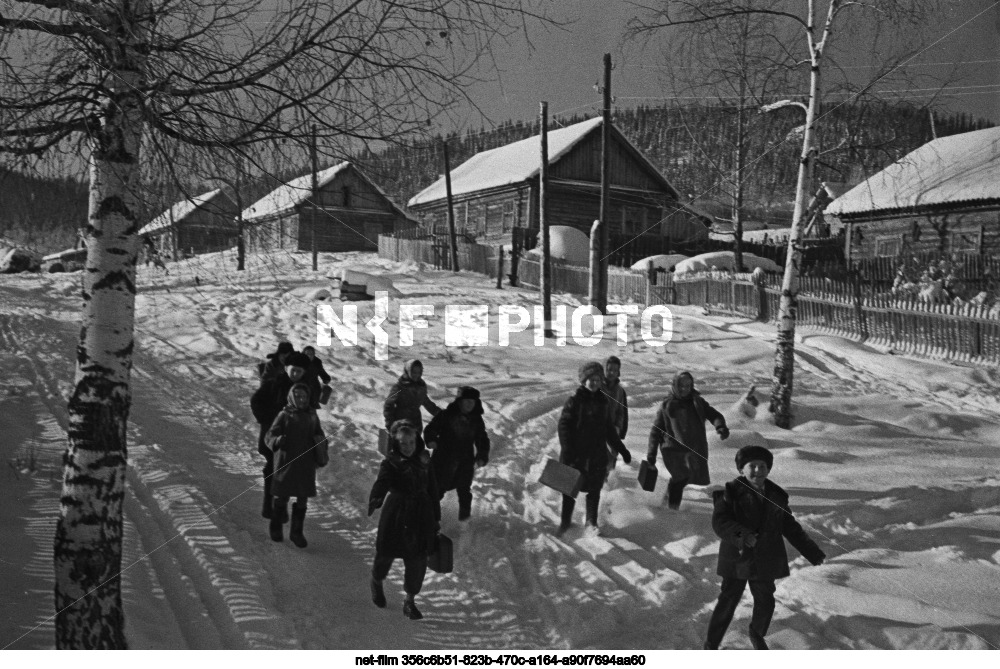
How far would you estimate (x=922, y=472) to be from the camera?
7258mm

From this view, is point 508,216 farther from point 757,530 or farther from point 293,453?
point 757,530

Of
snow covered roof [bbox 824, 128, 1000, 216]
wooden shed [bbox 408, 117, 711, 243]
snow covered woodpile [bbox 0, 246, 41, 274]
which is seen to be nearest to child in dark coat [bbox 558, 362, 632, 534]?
snow covered roof [bbox 824, 128, 1000, 216]

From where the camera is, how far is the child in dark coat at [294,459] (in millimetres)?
6004

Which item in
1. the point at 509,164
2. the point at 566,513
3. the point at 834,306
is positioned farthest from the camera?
the point at 509,164

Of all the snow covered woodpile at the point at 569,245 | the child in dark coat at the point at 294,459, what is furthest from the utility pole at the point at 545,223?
the snow covered woodpile at the point at 569,245

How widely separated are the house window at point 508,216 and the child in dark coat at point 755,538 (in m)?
28.5

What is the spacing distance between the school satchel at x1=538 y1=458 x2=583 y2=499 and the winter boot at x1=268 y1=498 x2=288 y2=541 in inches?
85.9

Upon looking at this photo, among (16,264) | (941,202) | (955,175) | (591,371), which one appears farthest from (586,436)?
(16,264)

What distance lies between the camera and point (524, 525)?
667 centimetres

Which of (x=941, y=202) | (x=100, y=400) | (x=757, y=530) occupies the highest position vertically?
(x=941, y=202)

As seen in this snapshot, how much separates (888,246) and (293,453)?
76.3 ft

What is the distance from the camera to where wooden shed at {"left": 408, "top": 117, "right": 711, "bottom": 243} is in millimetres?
30797

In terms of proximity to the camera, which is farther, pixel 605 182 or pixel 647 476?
pixel 605 182
